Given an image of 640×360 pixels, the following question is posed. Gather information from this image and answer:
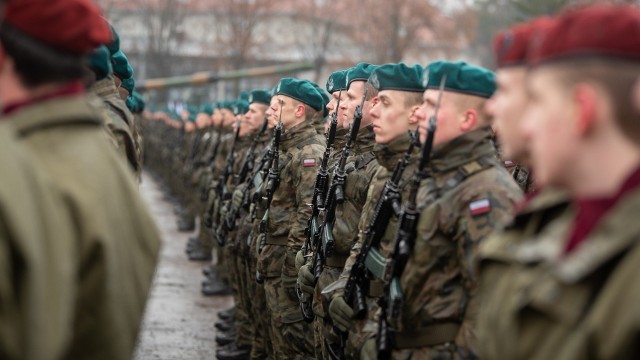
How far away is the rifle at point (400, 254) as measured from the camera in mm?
4348

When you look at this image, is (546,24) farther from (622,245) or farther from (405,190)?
(405,190)

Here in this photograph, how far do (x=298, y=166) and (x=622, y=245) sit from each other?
208 inches

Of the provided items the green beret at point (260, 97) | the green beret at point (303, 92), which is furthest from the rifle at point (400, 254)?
the green beret at point (260, 97)

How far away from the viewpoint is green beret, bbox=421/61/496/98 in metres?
4.62

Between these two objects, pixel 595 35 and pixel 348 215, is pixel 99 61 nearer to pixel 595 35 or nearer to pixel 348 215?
pixel 348 215

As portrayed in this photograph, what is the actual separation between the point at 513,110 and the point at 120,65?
527cm

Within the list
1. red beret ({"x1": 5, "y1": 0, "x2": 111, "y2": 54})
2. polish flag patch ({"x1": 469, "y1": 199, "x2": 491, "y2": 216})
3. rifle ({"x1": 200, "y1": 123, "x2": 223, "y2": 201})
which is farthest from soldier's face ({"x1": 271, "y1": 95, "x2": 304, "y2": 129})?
rifle ({"x1": 200, "y1": 123, "x2": 223, "y2": 201})

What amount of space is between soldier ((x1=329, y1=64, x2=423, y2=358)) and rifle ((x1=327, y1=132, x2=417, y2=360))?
25 mm

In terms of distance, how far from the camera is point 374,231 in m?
4.90

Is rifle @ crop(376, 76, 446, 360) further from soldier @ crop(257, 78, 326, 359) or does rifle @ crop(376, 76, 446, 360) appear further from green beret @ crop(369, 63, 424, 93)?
soldier @ crop(257, 78, 326, 359)

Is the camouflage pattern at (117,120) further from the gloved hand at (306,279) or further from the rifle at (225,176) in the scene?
the rifle at (225,176)

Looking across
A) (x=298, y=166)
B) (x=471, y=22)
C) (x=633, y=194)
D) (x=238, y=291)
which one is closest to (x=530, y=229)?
(x=633, y=194)

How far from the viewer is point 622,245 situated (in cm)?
243

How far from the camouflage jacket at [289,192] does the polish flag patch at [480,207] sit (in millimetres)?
3257
